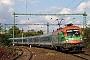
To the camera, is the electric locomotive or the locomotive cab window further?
the locomotive cab window

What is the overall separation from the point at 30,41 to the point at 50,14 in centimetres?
1985

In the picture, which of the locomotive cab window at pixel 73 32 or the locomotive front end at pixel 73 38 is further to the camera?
the locomotive cab window at pixel 73 32

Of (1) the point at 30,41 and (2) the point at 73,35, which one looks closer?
(2) the point at 73,35

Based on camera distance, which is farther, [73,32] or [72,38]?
[73,32]

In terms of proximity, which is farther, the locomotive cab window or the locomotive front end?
the locomotive cab window

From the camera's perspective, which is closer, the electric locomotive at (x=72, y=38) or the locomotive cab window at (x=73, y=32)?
the electric locomotive at (x=72, y=38)

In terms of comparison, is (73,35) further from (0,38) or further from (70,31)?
(0,38)

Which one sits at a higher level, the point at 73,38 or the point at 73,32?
the point at 73,32

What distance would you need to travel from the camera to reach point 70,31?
25.9 m

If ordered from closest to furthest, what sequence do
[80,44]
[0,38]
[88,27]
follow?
1. [80,44]
2. [0,38]
3. [88,27]

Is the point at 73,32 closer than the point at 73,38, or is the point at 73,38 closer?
the point at 73,38

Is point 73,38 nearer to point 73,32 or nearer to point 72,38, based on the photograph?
point 72,38

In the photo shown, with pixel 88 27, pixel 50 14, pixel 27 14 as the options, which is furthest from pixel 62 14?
pixel 88 27

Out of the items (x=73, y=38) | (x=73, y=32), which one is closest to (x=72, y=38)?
(x=73, y=38)
